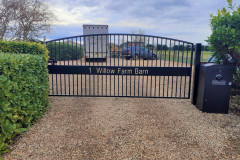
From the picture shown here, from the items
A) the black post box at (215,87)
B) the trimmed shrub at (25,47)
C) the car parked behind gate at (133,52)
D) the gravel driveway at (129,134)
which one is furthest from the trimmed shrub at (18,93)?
the black post box at (215,87)

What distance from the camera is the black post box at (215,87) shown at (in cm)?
452

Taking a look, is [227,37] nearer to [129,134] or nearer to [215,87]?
[215,87]

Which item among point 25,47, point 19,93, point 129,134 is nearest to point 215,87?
point 129,134

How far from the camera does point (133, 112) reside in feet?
15.7

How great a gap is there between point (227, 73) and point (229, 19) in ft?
4.22

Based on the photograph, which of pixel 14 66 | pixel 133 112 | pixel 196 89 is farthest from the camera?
pixel 196 89

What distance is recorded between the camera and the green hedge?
112 inches

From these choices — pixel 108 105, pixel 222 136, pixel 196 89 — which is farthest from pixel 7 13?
pixel 222 136

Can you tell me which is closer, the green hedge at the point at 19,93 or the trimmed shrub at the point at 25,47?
the green hedge at the point at 19,93

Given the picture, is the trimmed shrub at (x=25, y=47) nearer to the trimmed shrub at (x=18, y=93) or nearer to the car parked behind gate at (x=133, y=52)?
the trimmed shrub at (x=18, y=93)

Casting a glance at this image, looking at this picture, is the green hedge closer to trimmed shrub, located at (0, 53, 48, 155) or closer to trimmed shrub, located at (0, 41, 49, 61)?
trimmed shrub, located at (0, 53, 48, 155)

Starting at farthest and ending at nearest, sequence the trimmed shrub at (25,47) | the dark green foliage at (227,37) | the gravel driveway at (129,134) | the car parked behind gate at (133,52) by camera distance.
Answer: the car parked behind gate at (133,52) < the trimmed shrub at (25,47) < the dark green foliage at (227,37) < the gravel driveway at (129,134)

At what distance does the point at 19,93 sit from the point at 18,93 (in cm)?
3

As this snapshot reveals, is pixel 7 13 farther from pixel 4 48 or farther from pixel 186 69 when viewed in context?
pixel 186 69
